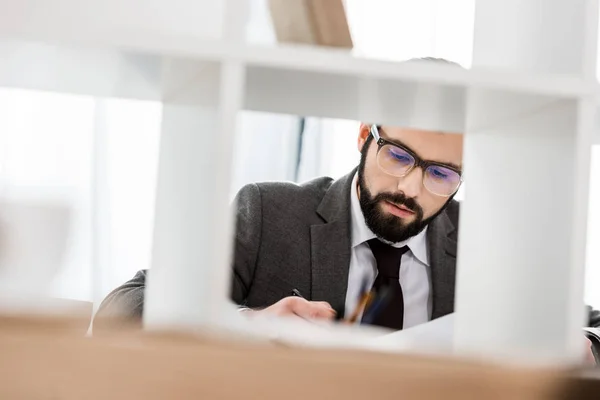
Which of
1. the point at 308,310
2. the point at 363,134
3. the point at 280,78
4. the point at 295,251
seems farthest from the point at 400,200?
the point at 280,78

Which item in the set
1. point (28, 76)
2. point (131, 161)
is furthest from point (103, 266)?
point (28, 76)

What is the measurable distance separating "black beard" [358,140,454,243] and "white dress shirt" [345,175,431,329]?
0.03m

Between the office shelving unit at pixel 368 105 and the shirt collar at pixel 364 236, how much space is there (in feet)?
3.99

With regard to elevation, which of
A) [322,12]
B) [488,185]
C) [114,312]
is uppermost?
[322,12]

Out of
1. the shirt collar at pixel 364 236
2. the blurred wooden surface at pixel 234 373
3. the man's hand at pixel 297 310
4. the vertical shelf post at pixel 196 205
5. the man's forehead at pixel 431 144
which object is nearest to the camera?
the blurred wooden surface at pixel 234 373

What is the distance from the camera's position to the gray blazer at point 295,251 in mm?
2092

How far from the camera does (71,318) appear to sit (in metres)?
0.41

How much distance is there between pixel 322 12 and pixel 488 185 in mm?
387

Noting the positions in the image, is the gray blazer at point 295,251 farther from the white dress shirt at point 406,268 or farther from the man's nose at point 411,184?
the man's nose at point 411,184

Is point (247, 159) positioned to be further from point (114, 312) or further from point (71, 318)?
point (71, 318)

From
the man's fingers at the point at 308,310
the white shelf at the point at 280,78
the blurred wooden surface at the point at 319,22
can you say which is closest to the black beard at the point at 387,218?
the man's fingers at the point at 308,310

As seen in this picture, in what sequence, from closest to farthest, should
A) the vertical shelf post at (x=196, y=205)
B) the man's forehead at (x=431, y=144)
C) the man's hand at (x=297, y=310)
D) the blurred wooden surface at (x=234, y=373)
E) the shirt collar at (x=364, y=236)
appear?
the blurred wooden surface at (x=234, y=373) → the vertical shelf post at (x=196, y=205) → the man's hand at (x=297, y=310) → the man's forehead at (x=431, y=144) → the shirt collar at (x=364, y=236)

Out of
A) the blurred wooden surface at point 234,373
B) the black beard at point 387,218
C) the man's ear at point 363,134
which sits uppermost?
the man's ear at point 363,134

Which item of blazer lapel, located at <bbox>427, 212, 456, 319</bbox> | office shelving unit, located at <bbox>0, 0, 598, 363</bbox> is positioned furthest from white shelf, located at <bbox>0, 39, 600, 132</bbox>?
blazer lapel, located at <bbox>427, 212, 456, 319</bbox>
